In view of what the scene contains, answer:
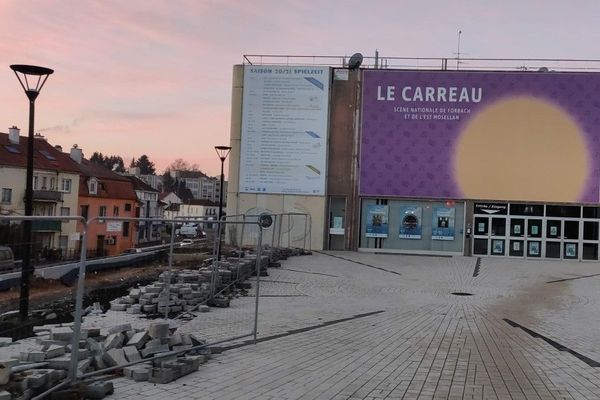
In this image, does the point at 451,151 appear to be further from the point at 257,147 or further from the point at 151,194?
the point at 151,194

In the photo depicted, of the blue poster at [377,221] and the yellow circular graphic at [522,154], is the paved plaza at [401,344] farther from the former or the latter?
the blue poster at [377,221]

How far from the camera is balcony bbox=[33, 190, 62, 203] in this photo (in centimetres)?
5819

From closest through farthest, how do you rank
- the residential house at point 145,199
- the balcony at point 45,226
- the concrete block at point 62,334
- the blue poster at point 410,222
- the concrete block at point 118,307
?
the balcony at point 45,226 → the concrete block at point 62,334 → the concrete block at point 118,307 → the blue poster at point 410,222 → the residential house at point 145,199

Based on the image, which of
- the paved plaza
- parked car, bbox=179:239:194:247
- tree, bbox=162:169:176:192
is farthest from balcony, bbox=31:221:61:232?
tree, bbox=162:169:176:192

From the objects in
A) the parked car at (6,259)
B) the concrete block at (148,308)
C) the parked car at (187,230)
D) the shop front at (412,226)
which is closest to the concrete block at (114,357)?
the parked car at (6,259)

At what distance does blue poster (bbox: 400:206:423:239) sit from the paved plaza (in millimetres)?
11430

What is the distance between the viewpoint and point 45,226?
17.6 ft

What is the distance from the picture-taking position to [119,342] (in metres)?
6.61

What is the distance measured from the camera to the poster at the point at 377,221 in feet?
98.5

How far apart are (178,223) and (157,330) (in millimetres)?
1623

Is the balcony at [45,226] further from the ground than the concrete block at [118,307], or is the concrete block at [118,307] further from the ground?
the balcony at [45,226]

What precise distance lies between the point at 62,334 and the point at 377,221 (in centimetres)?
2505

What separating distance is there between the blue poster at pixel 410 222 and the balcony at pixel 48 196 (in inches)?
1658

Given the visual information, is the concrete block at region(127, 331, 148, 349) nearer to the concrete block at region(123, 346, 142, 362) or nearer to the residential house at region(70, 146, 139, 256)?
the concrete block at region(123, 346, 142, 362)
